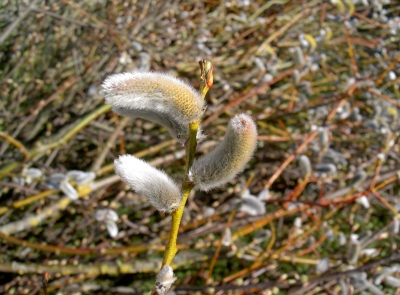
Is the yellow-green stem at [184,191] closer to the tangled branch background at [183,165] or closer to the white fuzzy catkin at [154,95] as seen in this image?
the white fuzzy catkin at [154,95]

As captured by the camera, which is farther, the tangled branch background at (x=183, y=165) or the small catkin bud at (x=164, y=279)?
the tangled branch background at (x=183, y=165)

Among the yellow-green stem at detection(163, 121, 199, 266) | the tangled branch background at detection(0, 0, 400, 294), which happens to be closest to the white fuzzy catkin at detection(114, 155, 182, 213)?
the yellow-green stem at detection(163, 121, 199, 266)

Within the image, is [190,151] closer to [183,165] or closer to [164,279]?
[164,279]

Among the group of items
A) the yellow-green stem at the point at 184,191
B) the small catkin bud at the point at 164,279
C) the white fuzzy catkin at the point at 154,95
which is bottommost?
the small catkin bud at the point at 164,279

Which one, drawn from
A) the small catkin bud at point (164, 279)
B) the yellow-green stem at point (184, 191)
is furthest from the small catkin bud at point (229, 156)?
the small catkin bud at point (164, 279)

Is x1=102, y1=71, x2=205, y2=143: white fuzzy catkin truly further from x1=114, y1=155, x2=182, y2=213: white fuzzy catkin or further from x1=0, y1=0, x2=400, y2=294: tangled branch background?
x1=0, y1=0, x2=400, y2=294: tangled branch background

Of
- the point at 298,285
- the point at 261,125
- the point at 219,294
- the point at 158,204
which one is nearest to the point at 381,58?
the point at 261,125

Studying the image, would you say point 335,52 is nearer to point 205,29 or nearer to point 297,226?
point 205,29
